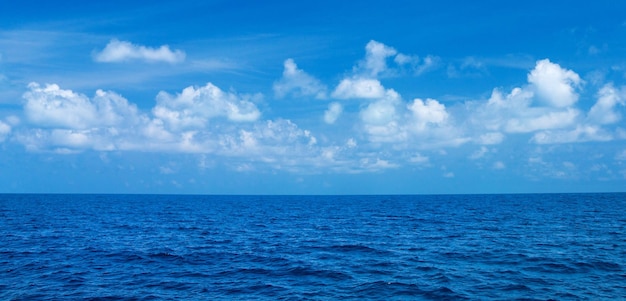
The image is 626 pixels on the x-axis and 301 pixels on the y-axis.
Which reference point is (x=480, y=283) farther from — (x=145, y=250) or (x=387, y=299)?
(x=145, y=250)

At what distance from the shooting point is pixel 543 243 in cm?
4831

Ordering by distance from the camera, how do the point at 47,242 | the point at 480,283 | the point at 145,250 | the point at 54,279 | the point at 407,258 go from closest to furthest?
the point at 480,283 → the point at 54,279 → the point at 407,258 → the point at 145,250 → the point at 47,242

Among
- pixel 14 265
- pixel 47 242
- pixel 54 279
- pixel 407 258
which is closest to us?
pixel 54 279

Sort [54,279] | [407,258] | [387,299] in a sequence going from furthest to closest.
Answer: [407,258] < [54,279] < [387,299]

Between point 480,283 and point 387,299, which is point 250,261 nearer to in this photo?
point 387,299

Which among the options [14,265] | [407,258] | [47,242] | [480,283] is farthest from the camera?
[47,242]

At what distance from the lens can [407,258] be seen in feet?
134

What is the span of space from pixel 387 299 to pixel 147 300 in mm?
15542

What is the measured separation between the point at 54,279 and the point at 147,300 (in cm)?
1049

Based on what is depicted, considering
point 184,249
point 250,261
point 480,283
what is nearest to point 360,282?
point 480,283

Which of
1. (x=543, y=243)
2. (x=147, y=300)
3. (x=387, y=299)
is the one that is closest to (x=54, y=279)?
(x=147, y=300)

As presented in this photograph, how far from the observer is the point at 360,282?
3228cm

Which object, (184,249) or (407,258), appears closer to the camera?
(407,258)

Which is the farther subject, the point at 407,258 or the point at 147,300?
the point at 407,258
